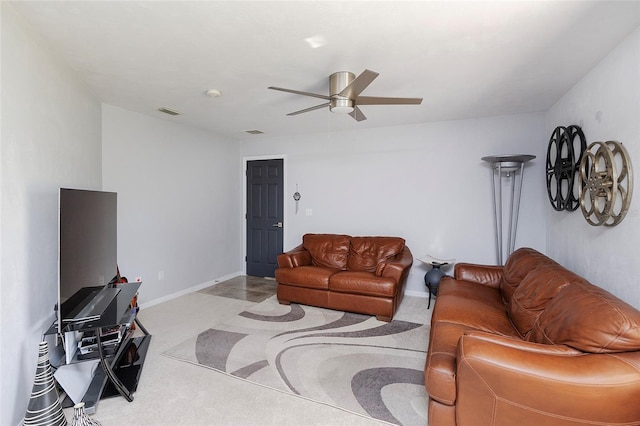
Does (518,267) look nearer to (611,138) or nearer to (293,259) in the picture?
(611,138)

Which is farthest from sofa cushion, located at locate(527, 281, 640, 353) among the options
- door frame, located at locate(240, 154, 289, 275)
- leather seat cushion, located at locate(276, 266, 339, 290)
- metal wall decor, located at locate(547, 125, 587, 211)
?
door frame, located at locate(240, 154, 289, 275)

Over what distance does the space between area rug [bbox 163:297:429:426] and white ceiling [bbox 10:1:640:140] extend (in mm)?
2452

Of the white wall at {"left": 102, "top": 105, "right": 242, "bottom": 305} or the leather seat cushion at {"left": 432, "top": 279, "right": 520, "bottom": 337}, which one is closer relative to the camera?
the leather seat cushion at {"left": 432, "top": 279, "right": 520, "bottom": 337}

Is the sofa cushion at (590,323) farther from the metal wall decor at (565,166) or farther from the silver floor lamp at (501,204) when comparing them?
the silver floor lamp at (501,204)

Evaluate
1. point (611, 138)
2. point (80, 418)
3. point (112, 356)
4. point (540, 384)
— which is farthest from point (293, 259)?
point (611, 138)

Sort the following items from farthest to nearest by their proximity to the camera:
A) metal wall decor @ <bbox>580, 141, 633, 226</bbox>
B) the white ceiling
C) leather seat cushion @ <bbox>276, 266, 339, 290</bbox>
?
leather seat cushion @ <bbox>276, 266, 339, 290</bbox>, metal wall decor @ <bbox>580, 141, 633, 226</bbox>, the white ceiling

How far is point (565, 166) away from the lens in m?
3.01

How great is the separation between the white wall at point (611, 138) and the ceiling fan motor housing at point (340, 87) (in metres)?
1.87

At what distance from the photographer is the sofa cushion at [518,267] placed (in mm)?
2625

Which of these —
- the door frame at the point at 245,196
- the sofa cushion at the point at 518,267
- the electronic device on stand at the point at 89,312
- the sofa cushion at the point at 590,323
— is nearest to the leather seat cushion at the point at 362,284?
the sofa cushion at the point at 518,267

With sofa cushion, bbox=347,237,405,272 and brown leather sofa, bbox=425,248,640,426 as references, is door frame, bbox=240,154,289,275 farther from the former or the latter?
brown leather sofa, bbox=425,248,640,426

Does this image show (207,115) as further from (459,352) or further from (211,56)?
(459,352)

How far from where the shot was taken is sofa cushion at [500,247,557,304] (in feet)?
8.61

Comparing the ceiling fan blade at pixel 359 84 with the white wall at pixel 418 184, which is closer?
the ceiling fan blade at pixel 359 84
